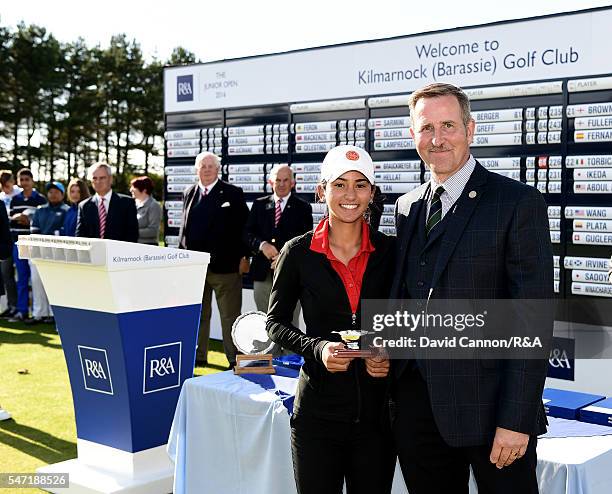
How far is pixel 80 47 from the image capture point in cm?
3741

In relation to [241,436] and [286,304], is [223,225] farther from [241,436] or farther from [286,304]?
[286,304]

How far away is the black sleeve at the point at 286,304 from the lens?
2215 mm

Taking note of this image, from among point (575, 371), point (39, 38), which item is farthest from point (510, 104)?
point (39, 38)

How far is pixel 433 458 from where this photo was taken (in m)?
1.93

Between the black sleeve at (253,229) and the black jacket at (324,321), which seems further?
the black sleeve at (253,229)

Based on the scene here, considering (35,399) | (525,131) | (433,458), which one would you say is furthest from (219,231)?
(433,458)

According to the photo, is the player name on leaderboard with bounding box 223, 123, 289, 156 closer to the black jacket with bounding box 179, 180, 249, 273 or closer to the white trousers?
the black jacket with bounding box 179, 180, 249, 273

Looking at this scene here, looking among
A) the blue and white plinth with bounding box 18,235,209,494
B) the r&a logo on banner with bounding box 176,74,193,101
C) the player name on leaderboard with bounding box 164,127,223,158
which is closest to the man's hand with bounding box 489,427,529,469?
the blue and white plinth with bounding box 18,235,209,494

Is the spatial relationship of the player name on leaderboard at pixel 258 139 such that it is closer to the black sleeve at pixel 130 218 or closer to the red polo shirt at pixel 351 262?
the black sleeve at pixel 130 218

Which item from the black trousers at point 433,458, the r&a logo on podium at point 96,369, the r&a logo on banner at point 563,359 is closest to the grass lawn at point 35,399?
the r&a logo on podium at point 96,369

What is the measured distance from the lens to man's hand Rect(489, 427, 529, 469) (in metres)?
1.79

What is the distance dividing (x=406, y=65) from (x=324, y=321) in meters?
4.56

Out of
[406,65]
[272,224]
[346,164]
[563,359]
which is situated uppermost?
[406,65]

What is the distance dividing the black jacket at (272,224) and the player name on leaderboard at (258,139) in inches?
48.4
